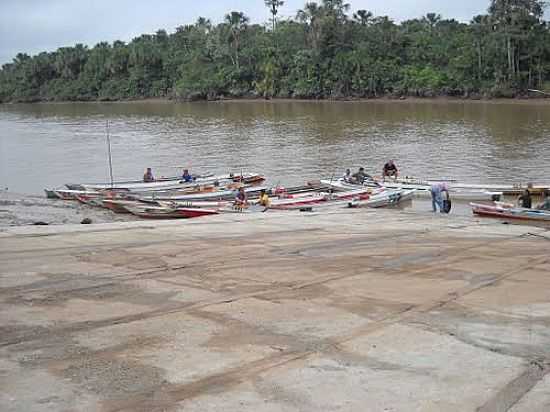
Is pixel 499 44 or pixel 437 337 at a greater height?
pixel 499 44

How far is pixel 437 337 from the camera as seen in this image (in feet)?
24.0

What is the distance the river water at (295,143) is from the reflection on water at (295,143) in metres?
0.07

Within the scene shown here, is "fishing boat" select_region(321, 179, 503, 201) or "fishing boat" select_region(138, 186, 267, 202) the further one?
"fishing boat" select_region(321, 179, 503, 201)

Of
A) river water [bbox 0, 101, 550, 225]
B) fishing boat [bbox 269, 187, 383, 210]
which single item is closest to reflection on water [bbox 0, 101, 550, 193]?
river water [bbox 0, 101, 550, 225]

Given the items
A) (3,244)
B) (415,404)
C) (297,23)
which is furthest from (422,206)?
(297,23)

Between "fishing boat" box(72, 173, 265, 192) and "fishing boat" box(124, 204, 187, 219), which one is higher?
"fishing boat" box(72, 173, 265, 192)

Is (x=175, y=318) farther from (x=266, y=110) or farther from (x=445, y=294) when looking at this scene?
(x=266, y=110)

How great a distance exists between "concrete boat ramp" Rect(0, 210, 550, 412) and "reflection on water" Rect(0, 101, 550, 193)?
2117 cm

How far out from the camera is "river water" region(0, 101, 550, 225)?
1427 inches

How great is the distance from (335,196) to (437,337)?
17054 mm

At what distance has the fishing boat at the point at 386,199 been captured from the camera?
77.0 ft

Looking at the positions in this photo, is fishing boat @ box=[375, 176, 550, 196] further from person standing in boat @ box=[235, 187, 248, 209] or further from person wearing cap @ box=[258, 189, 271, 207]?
person standing in boat @ box=[235, 187, 248, 209]

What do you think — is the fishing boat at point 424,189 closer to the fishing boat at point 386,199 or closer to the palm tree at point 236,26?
the fishing boat at point 386,199

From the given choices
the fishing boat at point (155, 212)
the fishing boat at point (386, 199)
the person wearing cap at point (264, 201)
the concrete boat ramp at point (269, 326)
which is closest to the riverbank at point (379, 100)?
the fishing boat at point (386, 199)
